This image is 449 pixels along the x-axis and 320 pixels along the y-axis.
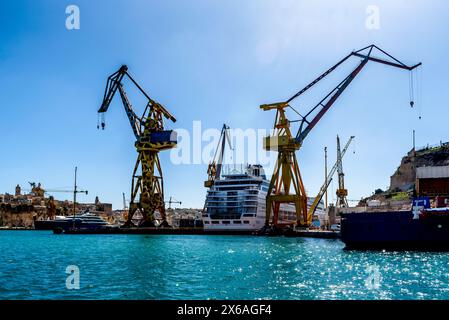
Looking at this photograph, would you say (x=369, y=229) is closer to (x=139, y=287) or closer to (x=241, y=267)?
(x=241, y=267)

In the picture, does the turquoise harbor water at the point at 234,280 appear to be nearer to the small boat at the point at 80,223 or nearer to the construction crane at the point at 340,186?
the construction crane at the point at 340,186

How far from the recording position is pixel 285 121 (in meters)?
82.6

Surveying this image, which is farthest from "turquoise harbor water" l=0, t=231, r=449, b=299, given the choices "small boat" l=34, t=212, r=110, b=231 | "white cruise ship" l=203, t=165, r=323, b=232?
"small boat" l=34, t=212, r=110, b=231

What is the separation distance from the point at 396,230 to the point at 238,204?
56.1 m

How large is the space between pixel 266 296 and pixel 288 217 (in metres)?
90.6

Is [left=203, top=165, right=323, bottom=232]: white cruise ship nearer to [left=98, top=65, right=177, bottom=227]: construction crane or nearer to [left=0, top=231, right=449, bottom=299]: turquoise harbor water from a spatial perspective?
[left=98, top=65, right=177, bottom=227]: construction crane

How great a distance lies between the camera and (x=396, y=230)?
142ft

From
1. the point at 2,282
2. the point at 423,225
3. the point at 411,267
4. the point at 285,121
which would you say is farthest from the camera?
the point at 285,121

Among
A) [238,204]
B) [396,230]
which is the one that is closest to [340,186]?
[238,204]

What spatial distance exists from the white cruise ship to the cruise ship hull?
48.8 meters

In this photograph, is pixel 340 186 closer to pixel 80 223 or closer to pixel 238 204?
pixel 238 204

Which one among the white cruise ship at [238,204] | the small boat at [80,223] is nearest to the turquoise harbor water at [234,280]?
the white cruise ship at [238,204]
